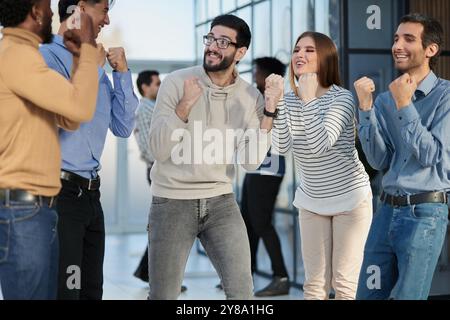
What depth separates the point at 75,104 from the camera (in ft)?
9.00

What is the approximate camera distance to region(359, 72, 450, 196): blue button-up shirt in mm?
3379

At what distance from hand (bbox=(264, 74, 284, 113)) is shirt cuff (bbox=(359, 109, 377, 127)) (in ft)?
1.10

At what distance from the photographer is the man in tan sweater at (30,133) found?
2709 mm

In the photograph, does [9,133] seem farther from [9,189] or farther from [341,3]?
[341,3]

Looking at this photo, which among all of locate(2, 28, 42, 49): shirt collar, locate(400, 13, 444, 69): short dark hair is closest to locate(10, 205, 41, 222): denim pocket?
locate(2, 28, 42, 49): shirt collar

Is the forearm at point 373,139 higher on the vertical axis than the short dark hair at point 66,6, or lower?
lower

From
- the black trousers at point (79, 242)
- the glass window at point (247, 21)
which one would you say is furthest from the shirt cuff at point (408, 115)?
the glass window at point (247, 21)

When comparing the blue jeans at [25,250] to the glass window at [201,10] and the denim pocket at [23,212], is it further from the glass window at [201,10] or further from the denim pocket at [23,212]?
the glass window at [201,10]

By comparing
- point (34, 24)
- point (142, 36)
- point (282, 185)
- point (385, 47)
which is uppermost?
point (142, 36)

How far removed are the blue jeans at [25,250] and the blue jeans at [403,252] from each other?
1.30m

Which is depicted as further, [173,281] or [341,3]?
[341,3]
